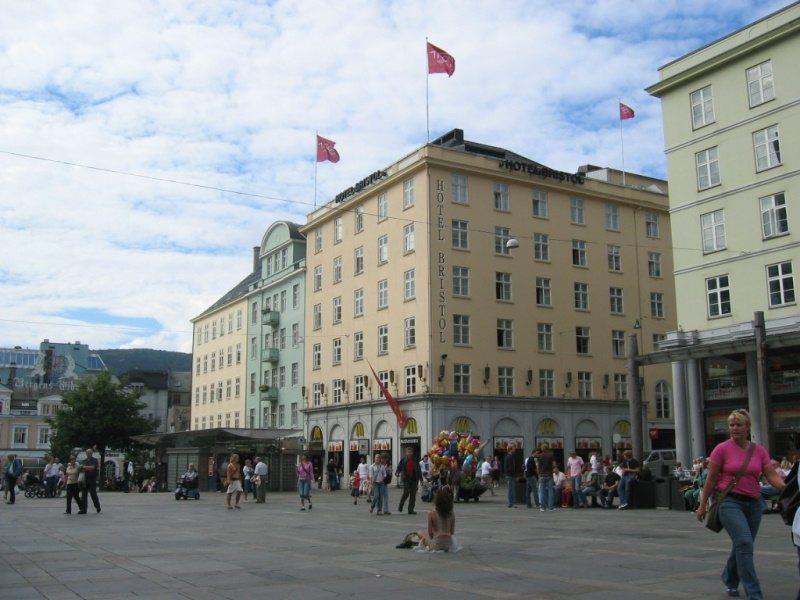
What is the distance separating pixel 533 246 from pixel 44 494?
1225 inches

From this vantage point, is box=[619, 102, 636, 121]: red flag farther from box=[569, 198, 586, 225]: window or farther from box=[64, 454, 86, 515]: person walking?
box=[64, 454, 86, 515]: person walking

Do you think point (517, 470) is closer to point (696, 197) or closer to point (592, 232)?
point (696, 197)

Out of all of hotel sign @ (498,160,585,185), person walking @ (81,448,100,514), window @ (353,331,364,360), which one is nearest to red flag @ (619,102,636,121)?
hotel sign @ (498,160,585,185)

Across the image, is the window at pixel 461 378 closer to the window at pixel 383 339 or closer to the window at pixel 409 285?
the window at pixel 409 285

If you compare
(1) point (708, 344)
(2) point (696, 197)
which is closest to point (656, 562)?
(1) point (708, 344)

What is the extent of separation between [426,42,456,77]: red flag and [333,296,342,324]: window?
68.0 ft

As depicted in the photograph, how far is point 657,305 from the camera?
58625 mm

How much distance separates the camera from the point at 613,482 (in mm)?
25719

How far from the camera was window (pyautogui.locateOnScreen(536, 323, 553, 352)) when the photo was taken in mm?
52469

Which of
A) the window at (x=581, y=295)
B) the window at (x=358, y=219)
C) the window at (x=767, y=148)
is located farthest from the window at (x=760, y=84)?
the window at (x=358, y=219)

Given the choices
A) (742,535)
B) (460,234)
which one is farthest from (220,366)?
(742,535)

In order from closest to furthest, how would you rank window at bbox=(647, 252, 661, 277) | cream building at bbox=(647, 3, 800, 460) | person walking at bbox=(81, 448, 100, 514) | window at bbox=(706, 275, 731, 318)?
1. person walking at bbox=(81, 448, 100, 514)
2. cream building at bbox=(647, 3, 800, 460)
3. window at bbox=(706, 275, 731, 318)
4. window at bbox=(647, 252, 661, 277)

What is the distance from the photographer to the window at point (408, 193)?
51469 mm

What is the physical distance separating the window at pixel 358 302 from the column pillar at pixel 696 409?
2355cm
